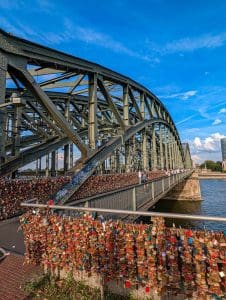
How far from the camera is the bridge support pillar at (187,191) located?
167 feet

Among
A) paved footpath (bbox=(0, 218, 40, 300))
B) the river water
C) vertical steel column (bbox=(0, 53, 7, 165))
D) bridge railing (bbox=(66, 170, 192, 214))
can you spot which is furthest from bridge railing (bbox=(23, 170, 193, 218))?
the river water

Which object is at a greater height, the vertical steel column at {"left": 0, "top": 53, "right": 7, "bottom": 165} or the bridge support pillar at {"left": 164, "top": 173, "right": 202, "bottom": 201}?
the vertical steel column at {"left": 0, "top": 53, "right": 7, "bottom": 165}

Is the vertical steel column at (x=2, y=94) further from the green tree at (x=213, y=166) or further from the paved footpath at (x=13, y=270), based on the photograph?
the green tree at (x=213, y=166)

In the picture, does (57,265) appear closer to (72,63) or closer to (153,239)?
(153,239)

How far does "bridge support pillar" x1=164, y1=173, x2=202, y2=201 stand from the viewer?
51031 millimetres

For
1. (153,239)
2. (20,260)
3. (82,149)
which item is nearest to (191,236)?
(153,239)

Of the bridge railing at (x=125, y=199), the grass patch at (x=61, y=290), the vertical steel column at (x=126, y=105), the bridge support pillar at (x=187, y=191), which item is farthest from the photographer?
the bridge support pillar at (x=187, y=191)

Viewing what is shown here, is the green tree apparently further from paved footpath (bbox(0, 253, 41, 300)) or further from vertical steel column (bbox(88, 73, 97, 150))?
paved footpath (bbox(0, 253, 41, 300))

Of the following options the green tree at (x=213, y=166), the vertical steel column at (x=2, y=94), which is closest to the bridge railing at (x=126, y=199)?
the vertical steel column at (x=2, y=94)

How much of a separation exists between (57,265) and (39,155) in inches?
565

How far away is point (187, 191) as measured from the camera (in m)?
52.6

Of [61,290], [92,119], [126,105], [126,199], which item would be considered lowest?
[61,290]

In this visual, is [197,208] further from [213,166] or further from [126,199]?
[213,166]

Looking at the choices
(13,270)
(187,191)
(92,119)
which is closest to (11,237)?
(13,270)
